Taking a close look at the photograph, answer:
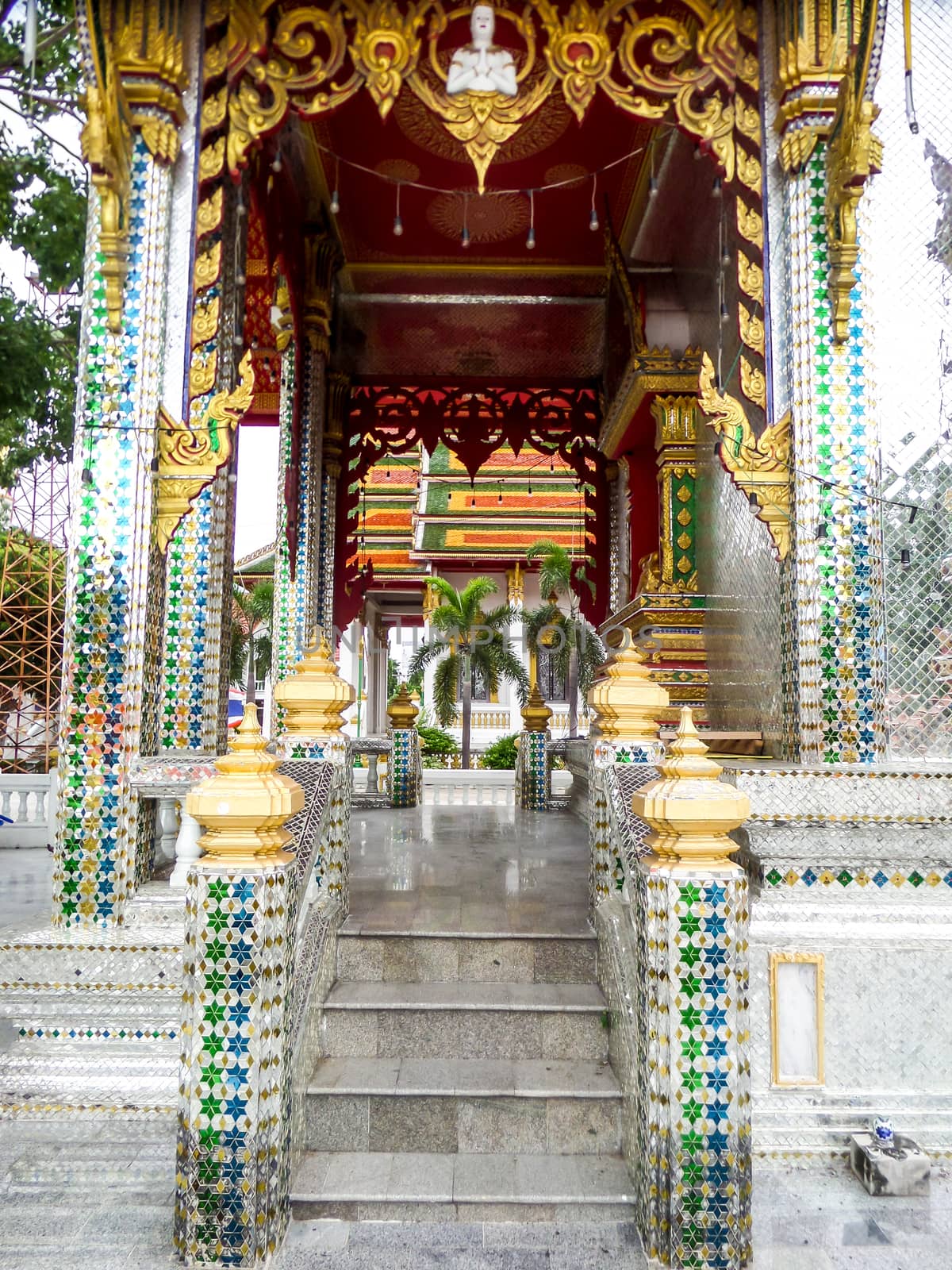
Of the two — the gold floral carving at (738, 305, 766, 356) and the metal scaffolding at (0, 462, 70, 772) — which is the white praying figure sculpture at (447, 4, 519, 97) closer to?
the gold floral carving at (738, 305, 766, 356)

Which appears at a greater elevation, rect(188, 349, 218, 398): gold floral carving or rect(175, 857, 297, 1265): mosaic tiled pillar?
rect(188, 349, 218, 398): gold floral carving

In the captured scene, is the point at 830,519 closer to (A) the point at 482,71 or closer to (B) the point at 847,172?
(B) the point at 847,172

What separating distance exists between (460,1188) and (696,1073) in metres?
0.71

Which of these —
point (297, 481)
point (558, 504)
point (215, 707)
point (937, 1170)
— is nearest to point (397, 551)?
point (558, 504)

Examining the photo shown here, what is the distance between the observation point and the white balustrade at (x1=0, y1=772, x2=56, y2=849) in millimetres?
7488

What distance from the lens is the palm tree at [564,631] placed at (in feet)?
48.5

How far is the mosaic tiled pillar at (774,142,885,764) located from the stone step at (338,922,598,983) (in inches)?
45.6

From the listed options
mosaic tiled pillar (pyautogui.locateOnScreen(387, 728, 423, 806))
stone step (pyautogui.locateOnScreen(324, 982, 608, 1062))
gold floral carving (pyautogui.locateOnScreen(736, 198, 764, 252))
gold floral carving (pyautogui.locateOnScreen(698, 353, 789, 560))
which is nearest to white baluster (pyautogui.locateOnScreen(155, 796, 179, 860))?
stone step (pyautogui.locateOnScreen(324, 982, 608, 1062))

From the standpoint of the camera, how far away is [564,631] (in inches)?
640

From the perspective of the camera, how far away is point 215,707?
13.9 ft

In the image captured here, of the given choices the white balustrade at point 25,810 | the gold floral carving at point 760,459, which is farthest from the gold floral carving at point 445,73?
the white balustrade at point 25,810

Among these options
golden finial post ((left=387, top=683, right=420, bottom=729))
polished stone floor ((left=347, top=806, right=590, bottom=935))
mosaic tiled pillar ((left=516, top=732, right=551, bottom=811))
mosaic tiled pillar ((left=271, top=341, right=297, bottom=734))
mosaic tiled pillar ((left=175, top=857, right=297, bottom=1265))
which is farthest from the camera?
mosaic tiled pillar ((left=516, top=732, right=551, bottom=811))

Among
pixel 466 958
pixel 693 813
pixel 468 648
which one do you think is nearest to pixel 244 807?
pixel 693 813

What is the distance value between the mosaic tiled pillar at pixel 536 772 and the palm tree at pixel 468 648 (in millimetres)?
7524
